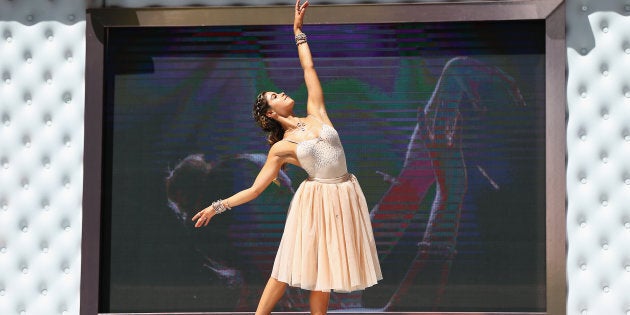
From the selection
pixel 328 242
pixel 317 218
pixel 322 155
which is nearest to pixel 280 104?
pixel 322 155

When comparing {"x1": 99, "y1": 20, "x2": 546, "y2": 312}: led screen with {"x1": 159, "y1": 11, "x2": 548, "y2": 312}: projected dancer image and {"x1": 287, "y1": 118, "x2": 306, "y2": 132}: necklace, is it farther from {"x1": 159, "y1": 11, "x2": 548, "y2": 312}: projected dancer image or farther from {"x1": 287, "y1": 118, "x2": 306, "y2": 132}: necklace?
{"x1": 287, "y1": 118, "x2": 306, "y2": 132}: necklace

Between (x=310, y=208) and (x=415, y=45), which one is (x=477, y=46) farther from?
(x=310, y=208)

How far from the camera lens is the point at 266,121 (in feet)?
15.1

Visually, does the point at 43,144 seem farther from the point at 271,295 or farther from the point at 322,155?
the point at 322,155

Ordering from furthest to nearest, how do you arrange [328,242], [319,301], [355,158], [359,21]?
[355,158] < [359,21] < [319,301] < [328,242]

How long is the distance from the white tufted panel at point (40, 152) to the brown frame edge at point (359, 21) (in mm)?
68

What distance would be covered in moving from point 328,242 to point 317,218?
0.13m

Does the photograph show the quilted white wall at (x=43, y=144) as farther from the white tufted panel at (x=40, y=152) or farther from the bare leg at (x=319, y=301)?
the bare leg at (x=319, y=301)

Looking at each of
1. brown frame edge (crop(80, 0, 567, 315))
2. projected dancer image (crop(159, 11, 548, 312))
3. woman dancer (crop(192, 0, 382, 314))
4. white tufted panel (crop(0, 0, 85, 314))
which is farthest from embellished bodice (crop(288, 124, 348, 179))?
white tufted panel (crop(0, 0, 85, 314))

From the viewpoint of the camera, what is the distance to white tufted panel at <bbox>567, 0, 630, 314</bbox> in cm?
545

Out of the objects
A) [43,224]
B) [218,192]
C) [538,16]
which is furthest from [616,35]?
[43,224]

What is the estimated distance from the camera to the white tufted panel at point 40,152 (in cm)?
565

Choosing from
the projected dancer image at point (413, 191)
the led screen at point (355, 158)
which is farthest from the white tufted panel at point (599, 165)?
the projected dancer image at point (413, 191)

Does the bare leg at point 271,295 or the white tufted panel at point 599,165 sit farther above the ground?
the white tufted panel at point 599,165
